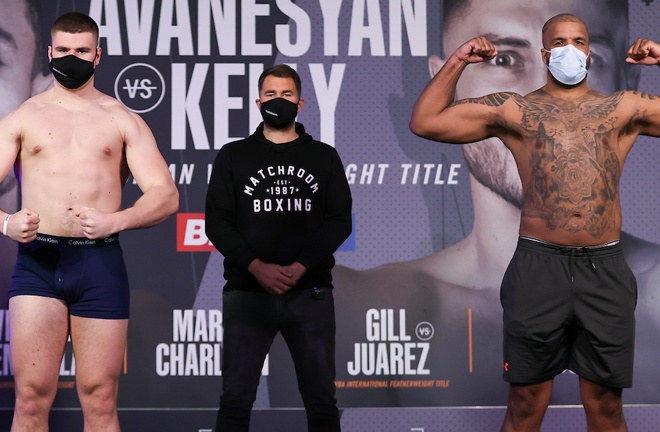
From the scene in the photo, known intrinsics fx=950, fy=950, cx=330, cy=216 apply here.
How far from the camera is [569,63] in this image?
10.7 ft

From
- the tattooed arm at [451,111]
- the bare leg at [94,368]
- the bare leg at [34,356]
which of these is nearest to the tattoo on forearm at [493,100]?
the tattooed arm at [451,111]

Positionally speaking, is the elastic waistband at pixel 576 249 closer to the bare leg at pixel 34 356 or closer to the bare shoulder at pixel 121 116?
the bare shoulder at pixel 121 116

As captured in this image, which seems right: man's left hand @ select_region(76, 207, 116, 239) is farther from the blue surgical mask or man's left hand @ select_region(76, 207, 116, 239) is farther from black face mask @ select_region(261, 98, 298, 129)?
the blue surgical mask

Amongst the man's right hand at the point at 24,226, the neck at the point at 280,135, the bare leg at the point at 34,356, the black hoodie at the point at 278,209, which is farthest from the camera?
the neck at the point at 280,135

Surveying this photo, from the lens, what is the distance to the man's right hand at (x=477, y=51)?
324 centimetres

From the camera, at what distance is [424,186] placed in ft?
15.3

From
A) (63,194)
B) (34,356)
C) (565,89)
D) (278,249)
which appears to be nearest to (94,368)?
(34,356)

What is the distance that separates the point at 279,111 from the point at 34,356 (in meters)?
1.21

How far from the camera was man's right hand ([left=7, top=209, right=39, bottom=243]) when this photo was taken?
2.97 metres

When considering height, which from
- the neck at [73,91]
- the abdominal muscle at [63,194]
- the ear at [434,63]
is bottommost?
the abdominal muscle at [63,194]

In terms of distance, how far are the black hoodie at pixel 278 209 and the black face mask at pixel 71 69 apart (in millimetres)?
591

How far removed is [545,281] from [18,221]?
173 cm

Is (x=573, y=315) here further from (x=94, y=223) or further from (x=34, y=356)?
(x=34, y=356)

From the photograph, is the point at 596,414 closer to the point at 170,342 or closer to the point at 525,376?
the point at 525,376
